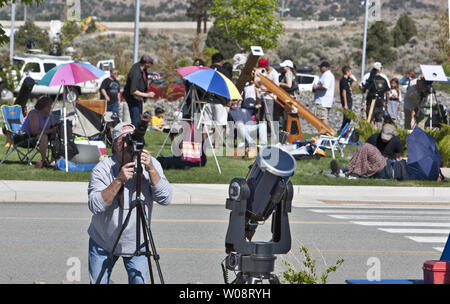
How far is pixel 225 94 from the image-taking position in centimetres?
1567

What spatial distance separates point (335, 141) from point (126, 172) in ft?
44.3

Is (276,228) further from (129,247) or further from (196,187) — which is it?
(196,187)

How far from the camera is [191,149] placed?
16.4 m

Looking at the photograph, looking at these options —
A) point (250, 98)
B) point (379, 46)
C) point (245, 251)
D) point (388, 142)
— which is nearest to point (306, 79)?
point (379, 46)

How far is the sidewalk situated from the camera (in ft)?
44.4

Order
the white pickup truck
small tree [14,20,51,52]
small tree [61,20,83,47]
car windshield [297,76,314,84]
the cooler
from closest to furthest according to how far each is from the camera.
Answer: the cooler → the white pickup truck → car windshield [297,76,314,84] → small tree [61,20,83,47] → small tree [14,20,51,52]

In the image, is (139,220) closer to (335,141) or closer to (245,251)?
(245,251)

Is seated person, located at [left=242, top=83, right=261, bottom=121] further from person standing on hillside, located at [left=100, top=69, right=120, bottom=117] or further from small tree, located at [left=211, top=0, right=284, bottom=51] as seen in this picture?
small tree, located at [left=211, top=0, right=284, bottom=51]

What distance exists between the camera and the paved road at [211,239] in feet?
28.1

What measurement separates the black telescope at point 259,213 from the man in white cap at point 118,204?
1013 millimetres

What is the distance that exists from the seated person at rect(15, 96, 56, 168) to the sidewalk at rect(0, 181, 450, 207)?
1757mm

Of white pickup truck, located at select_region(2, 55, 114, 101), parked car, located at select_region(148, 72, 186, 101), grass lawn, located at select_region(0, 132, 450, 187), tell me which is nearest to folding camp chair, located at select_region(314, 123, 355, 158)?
grass lawn, located at select_region(0, 132, 450, 187)

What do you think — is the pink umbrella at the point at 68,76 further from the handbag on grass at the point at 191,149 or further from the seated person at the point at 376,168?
the seated person at the point at 376,168

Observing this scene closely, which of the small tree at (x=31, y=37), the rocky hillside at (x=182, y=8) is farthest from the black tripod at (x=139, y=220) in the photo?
the rocky hillside at (x=182, y=8)
